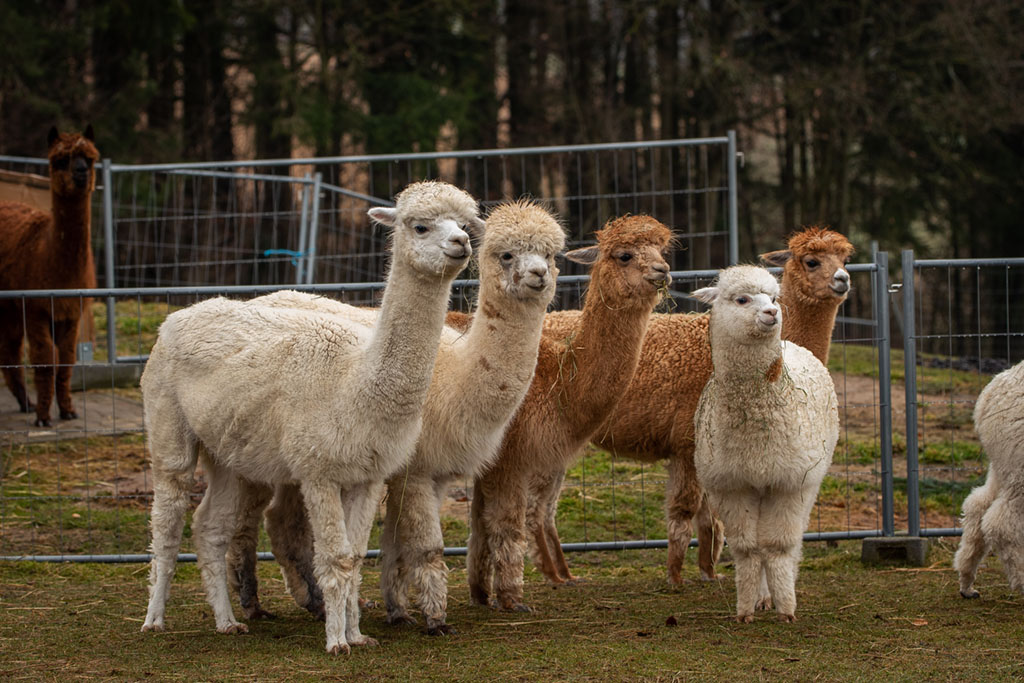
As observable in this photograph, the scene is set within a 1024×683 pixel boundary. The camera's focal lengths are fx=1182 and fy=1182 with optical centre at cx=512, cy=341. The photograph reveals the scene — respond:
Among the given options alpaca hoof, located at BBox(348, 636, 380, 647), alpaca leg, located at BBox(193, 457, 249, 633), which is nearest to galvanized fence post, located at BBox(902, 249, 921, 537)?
alpaca hoof, located at BBox(348, 636, 380, 647)

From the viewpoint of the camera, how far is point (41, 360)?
8.87m

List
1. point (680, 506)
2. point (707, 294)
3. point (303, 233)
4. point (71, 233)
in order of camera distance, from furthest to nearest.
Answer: point (303, 233), point (71, 233), point (680, 506), point (707, 294)

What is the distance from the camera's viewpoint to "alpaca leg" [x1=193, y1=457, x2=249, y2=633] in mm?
5281

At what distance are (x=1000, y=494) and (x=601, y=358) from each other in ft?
6.52

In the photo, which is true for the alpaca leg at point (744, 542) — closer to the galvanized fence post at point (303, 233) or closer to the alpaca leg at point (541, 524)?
the alpaca leg at point (541, 524)

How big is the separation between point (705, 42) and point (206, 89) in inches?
296

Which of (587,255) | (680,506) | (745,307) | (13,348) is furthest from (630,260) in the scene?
(13,348)

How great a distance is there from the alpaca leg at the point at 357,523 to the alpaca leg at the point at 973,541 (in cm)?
291

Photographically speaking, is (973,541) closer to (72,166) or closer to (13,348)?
(72,166)

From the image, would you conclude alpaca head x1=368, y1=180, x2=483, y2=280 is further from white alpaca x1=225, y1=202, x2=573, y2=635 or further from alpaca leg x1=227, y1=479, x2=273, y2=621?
alpaca leg x1=227, y1=479, x2=273, y2=621

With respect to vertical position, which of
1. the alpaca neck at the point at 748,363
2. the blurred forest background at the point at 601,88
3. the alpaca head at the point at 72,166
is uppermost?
the blurred forest background at the point at 601,88

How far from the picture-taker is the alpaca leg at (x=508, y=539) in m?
5.63

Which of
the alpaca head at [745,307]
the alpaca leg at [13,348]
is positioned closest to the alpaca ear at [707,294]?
the alpaca head at [745,307]

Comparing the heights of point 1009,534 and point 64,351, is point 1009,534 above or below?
below
